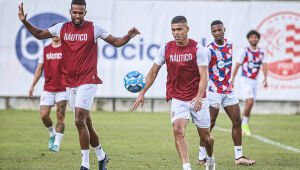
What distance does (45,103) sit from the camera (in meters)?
12.7

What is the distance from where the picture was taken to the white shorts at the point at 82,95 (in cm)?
882

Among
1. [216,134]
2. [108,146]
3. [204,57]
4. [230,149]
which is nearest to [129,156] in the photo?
[108,146]

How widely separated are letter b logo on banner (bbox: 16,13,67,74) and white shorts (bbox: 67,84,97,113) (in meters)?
12.9

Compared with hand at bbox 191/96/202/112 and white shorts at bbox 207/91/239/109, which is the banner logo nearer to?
white shorts at bbox 207/91/239/109

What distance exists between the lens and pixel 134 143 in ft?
43.8

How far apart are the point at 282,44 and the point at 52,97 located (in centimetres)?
1181

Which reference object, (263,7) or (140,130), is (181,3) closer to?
(263,7)

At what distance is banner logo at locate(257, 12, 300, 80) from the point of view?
21.8 meters

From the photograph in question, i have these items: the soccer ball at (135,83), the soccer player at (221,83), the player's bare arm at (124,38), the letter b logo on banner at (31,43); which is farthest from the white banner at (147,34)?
the soccer ball at (135,83)

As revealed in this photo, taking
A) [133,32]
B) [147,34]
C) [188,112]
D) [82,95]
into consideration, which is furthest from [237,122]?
[147,34]

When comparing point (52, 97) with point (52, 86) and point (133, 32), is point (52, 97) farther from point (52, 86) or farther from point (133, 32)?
point (133, 32)

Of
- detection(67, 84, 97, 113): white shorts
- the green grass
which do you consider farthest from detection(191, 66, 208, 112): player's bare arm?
the green grass

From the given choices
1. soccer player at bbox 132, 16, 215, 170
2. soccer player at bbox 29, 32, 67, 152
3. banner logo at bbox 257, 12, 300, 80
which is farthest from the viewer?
banner logo at bbox 257, 12, 300, 80

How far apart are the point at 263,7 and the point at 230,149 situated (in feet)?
35.9
